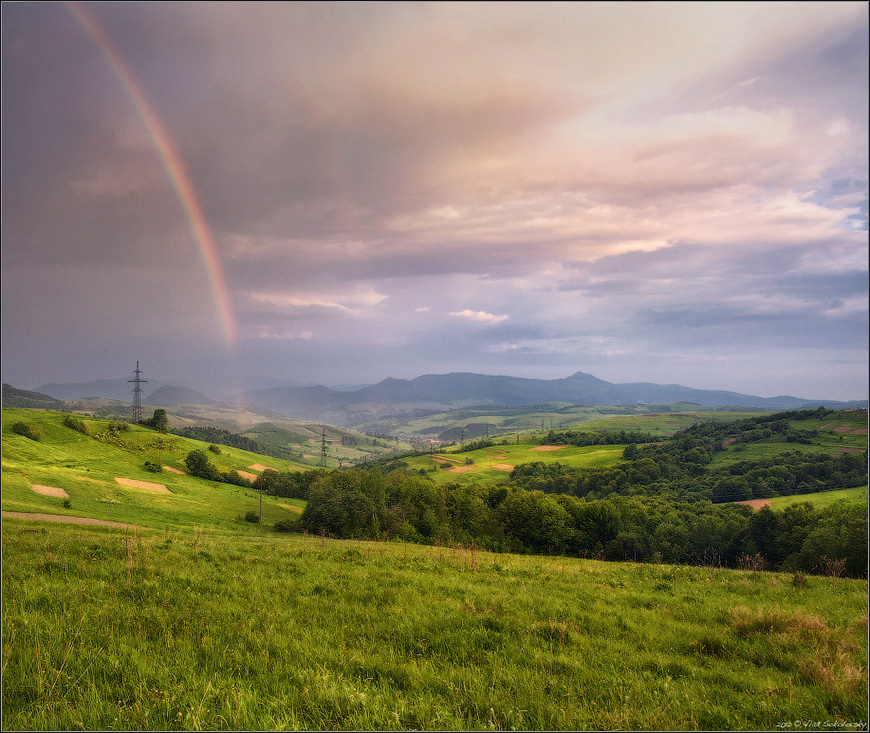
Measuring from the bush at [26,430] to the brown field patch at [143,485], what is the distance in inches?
1149

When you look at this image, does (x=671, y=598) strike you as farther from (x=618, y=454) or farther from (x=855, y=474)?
(x=618, y=454)

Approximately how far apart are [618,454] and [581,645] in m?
168

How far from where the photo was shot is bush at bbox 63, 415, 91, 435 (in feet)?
330

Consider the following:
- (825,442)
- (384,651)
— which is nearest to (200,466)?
(384,651)

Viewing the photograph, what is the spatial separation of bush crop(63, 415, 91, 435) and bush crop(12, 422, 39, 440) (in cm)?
1080

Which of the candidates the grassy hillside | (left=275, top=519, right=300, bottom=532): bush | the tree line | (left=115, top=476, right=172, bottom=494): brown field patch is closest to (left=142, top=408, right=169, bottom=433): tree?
the grassy hillside

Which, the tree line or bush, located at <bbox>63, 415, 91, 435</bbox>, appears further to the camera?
bush, located at <bbox>63, 415, 91, 435</bbox>

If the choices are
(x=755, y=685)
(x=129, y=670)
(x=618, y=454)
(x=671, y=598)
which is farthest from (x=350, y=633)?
(x=618, y=454)

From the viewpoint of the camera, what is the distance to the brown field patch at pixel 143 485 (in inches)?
2771

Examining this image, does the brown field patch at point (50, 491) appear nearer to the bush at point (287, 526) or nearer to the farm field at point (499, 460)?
the bush at point (287, 526)

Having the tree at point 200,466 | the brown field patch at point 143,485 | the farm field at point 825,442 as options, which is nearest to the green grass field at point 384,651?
the brown field patch at point 143,485

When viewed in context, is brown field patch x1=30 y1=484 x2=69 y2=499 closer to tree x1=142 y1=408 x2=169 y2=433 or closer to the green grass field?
the green grass field

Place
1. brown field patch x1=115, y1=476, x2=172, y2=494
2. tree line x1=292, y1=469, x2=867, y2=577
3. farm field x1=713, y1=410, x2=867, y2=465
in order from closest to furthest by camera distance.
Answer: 1. tree line x1=292, y1=469, x2=867, y2=577
2. brown field patch x1=115, y1=476, x2=172, y2=494
3. farm field x1=713, y1=410, x2=867, y2=465

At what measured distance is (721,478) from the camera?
13012 centimetres
